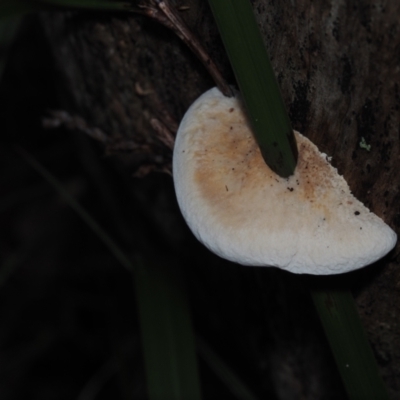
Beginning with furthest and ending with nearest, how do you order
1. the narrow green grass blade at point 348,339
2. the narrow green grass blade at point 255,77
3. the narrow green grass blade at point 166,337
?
the narrow green grass blade at point 166,337, the narrow green grass blade at point 348,339, the narrow green grass blade at point 255,77

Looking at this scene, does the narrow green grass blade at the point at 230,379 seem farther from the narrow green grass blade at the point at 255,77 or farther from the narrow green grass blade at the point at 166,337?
the narrow green grass blade at the point at 255,77

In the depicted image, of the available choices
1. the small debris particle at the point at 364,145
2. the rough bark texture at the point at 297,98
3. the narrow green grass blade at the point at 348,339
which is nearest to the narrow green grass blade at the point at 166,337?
the rough bark texture at the point at 297,98

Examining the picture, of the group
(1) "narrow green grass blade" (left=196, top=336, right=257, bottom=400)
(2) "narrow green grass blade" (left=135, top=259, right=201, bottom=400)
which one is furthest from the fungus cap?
(1) "narrow green grass blade" (left=196, top=336, right=257, bottom=400)

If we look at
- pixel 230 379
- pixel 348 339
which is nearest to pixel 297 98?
pixel 348 339

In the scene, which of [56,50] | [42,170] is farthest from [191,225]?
[56,50]

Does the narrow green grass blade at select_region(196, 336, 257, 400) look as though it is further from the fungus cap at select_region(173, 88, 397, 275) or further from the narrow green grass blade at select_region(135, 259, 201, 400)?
the fungus cap at select_region(173, 88, 397, 275)

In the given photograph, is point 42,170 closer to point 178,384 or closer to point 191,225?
point 178,384
